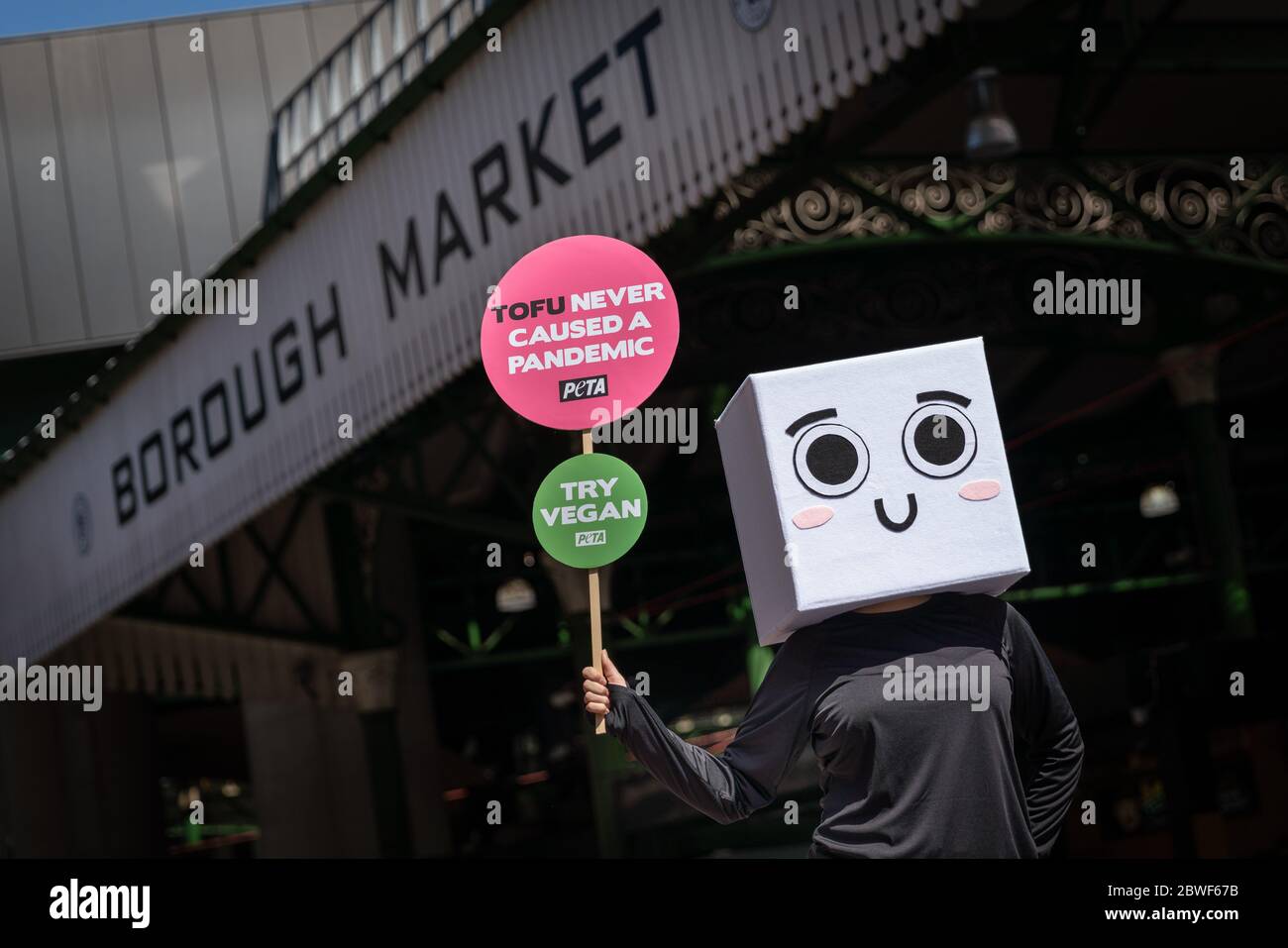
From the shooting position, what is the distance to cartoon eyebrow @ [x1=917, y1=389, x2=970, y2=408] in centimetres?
368

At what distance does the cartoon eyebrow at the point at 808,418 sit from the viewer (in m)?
3.65

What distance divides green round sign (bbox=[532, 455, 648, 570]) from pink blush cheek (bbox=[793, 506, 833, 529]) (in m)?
0.61

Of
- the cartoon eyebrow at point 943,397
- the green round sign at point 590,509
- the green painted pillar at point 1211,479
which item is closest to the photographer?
the cartoon eyebrow at point 943,397

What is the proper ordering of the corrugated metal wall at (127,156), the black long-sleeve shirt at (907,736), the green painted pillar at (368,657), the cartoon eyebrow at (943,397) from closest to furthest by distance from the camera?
the black long-sleeve shirt at (907,736), the cartoon eyebrow at (943,397), the green painted pillar at (368,657), the corrugated metal wall at (127,156)

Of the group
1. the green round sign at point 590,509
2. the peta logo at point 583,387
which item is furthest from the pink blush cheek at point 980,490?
the peta logo at point 583,387

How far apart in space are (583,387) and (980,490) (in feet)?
3.91

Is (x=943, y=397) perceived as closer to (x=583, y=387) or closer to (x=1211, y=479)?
(x=583, y=387)

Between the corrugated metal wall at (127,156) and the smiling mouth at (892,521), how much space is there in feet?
61.9

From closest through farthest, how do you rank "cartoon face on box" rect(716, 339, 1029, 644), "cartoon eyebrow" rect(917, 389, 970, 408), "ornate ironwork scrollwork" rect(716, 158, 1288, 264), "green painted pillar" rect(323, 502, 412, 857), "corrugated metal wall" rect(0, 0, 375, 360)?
"cartoon face on box" rect(716, 339, 1029, 644) → "cartoon eyebrow" rect(917, 389, 970, 408) → "ornate ironwork scrollwork" rect(716, 158, 1288, 264) → "green painted pillar" rect(323, 502, 412, 857) → "corrugated metal wall" rect(0, 0, 375, 360)

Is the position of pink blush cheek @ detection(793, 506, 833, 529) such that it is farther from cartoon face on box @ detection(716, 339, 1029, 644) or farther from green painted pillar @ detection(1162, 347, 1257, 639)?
green painted pillar @ detection(1162, 347, 1257, 639)

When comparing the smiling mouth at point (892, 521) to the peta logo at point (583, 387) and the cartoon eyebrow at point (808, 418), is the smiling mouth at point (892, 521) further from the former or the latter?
the peta logo at point (583, 387)

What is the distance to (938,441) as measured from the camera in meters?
3.67

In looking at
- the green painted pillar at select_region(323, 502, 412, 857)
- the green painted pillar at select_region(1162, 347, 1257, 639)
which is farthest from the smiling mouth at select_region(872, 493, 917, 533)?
the green painted pillar at select_region(323, 502, 412, 857)
